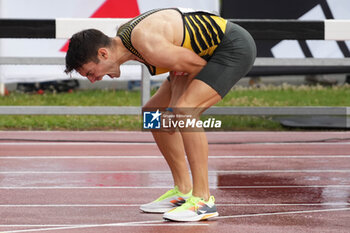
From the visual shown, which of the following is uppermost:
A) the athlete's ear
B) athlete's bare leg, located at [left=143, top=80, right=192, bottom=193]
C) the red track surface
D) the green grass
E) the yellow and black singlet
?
the yellow and black singlet

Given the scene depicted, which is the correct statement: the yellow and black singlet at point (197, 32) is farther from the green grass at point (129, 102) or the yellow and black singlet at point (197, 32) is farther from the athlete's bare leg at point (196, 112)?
the green grass at point (129, 102)

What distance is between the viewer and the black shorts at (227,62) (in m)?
5.01

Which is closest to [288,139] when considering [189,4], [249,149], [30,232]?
[249,149]

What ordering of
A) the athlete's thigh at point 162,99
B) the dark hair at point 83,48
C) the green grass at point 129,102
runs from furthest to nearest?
1. the green grass at point 129,102
2. the athlete's thigh at point 162,99
3. the dark hair at point 83,48

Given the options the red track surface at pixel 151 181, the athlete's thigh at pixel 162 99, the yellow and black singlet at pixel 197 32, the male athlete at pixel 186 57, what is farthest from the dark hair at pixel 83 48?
the red track surface at pixel 151 181

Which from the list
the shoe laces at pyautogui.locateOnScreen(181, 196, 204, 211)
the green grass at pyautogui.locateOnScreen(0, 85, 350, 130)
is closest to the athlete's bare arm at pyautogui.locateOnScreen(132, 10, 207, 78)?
the shoe laces at pyautogui.locateOnScreen(181, 196, 204, 211)

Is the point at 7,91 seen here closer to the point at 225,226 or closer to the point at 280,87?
the point at 280,87

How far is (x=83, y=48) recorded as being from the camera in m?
4.85

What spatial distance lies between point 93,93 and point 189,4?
3071 mm

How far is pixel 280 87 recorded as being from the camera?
1591cm

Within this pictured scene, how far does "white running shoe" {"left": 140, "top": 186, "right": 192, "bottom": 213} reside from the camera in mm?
5344

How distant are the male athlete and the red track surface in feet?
1.17

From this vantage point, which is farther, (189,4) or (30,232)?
(189,4)

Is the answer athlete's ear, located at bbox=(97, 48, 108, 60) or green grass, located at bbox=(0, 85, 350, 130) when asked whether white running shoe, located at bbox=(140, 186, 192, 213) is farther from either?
green grass, located at bbox=(0, 85, 350, 130)
